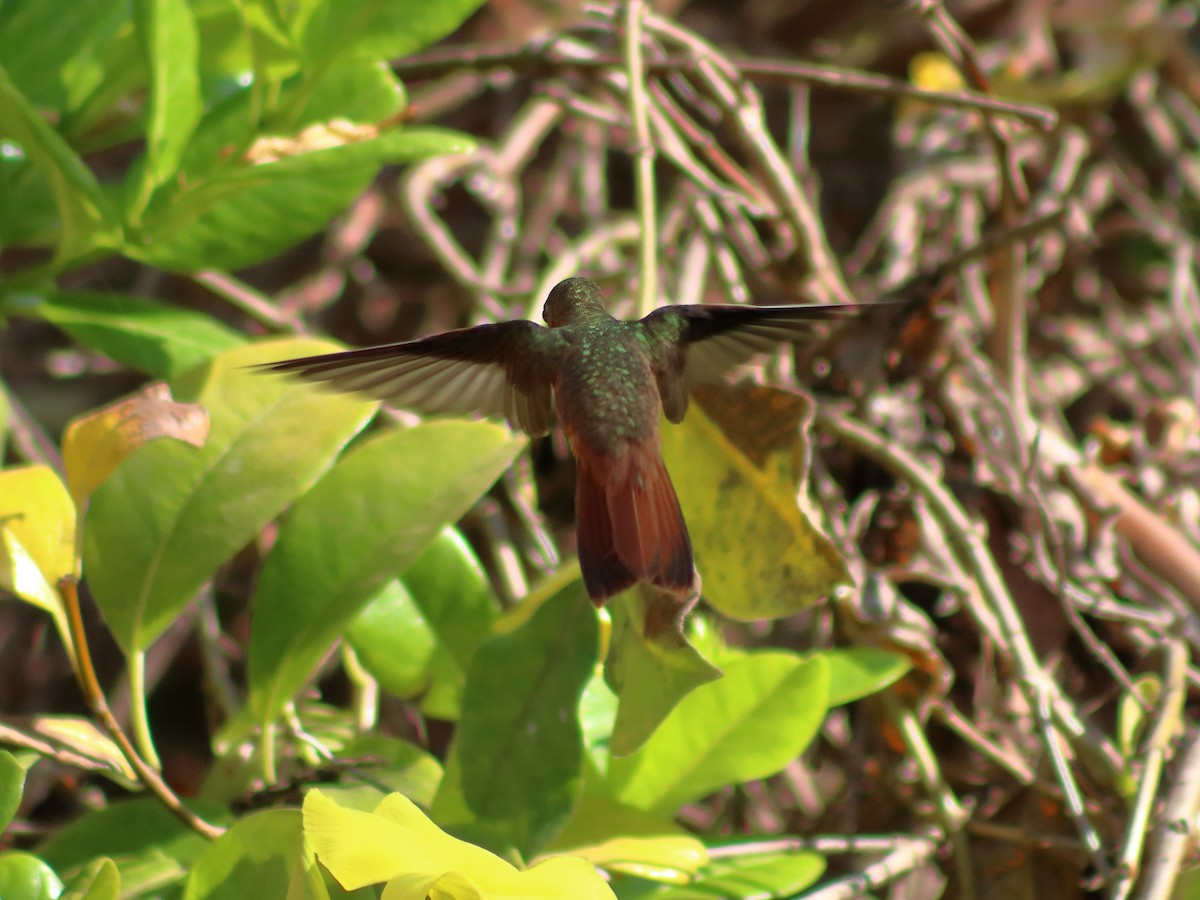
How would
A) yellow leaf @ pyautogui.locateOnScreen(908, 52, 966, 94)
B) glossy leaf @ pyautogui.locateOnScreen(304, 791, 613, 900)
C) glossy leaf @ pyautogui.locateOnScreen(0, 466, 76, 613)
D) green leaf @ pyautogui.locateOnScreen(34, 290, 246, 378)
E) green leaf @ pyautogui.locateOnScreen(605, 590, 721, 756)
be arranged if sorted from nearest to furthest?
1. glossy leaf @ pyautogui.locateOnScreen(304, 791, 613, 900)
2. green leaf @ pyautogui.locateOnScreen(605, 590, 721, 756)
3. glossy leaf @ pyautogui.locateOnScreen(0, 466, 76, 613)
4. green leaf @ pyautogui.locateOnScreen(34, 290, 246, 378)
5. yellow leaf @ pyautogui.locateOnScreen(908, 52, 966, 94)

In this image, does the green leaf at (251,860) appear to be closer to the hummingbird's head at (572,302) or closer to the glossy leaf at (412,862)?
the glossy leaf at (412,862)

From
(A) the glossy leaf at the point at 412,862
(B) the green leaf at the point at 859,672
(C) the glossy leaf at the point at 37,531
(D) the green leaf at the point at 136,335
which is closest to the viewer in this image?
A: (A) the glossy leaf at the point at 412,862

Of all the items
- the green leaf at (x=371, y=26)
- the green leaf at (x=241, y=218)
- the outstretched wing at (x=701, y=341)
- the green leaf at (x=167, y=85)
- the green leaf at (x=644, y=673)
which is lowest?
the green leaf at (x=644, y=673)

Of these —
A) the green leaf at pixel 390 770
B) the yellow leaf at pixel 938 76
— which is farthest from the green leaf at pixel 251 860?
the yellow leaf at pixel 938 76

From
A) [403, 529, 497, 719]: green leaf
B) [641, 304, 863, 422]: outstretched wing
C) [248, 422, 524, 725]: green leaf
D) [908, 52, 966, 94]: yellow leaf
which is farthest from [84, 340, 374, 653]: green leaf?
[908, 52, 966, 94]: yellow leaf

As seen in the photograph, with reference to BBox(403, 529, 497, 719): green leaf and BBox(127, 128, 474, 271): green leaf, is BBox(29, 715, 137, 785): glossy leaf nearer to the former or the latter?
BBox(403, 529, 497, 719): green leaf

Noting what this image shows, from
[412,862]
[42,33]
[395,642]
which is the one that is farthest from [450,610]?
[42,33]
